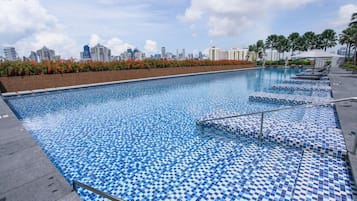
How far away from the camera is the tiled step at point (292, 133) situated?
10.6 feet

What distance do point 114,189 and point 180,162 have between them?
1.19 metres

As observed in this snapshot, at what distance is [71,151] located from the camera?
12.1 feet

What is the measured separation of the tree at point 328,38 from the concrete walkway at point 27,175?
41657 mm

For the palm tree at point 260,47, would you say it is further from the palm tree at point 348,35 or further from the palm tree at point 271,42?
the palm tree at point 348,35

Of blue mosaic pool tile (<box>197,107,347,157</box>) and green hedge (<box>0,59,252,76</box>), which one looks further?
green hedge (<box>0,59,252,76</box>)

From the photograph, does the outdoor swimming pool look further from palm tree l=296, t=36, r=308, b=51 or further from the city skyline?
palm tree l=296, t=36, r=308, b=51

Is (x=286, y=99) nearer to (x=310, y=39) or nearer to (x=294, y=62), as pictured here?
(x=294, y=62)

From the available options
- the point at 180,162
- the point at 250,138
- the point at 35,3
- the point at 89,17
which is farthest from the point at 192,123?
the point at 89,17

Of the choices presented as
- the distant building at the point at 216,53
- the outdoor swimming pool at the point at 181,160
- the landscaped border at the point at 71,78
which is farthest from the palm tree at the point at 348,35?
the outdoor swimming pool at the point at 181,160

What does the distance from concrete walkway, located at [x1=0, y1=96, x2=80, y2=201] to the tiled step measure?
135 inches

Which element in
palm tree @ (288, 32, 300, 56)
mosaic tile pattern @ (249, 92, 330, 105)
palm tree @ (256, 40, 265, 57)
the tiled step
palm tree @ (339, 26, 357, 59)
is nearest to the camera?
the tiled step

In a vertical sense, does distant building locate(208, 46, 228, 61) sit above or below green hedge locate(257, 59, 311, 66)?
above

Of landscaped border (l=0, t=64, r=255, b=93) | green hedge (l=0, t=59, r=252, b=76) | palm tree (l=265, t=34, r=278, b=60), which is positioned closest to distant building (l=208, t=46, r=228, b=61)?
palm tree (l=265, t=34, r=278, b=60)

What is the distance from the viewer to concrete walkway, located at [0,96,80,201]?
1840mm
